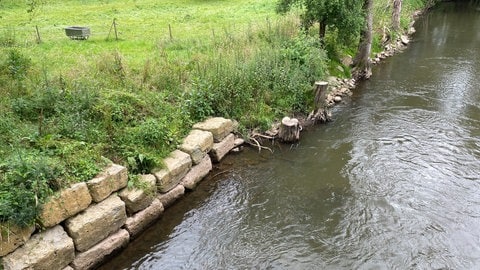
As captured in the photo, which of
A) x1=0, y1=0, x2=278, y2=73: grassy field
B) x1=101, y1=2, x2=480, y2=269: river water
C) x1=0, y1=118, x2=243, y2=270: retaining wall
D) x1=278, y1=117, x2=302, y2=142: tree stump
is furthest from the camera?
x1=0, y1=0, x2=278, y2=73: grassy field

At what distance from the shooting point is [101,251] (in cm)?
883

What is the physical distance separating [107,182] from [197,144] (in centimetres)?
317

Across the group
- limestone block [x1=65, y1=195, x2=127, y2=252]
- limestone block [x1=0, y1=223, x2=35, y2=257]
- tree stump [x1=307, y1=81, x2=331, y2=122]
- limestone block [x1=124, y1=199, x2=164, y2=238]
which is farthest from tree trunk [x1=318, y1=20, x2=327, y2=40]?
limestone block [x1=0, y1=223, x2=35, y2=257]

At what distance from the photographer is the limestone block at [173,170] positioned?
10.5 meters

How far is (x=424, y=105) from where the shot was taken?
1667 centimetres

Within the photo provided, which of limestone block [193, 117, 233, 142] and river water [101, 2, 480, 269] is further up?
limestone block [193, 117, 233, 142]

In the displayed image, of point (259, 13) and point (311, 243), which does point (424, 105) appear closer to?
point (311, 243)

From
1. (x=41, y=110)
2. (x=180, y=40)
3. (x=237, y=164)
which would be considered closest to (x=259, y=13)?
(x=180, y=40)

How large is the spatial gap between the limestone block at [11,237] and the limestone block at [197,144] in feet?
15.8

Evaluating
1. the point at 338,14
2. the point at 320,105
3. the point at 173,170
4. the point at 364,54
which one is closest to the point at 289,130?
the point at 320,105

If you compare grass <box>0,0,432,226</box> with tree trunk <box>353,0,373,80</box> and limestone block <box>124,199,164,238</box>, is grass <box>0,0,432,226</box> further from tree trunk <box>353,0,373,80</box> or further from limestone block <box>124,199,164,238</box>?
tree trunk <box>353,0,373,80</box>

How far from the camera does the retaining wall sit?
769cm

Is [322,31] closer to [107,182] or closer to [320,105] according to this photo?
[320,105]

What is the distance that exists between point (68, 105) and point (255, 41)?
8800 mm
